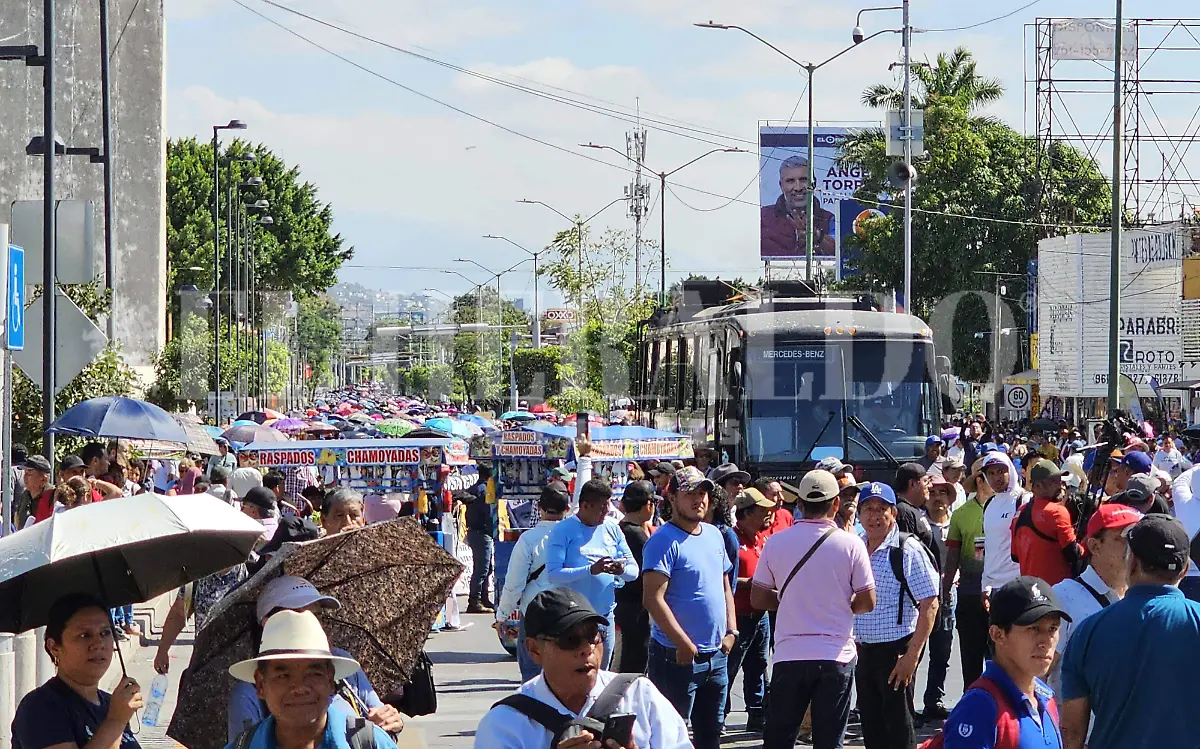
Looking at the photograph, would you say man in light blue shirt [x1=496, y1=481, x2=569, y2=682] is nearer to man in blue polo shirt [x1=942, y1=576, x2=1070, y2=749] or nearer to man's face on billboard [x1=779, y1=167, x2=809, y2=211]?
man in blue polo shirt [x1=942, y1=576, x2=1070, y2=749]

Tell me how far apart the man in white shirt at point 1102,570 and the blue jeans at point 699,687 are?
217 centimetres

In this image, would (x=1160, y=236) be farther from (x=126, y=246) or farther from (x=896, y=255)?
(x=126, y=246)

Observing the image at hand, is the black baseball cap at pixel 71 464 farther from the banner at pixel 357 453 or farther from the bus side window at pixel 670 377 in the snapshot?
the bus side window at pixel 670 377

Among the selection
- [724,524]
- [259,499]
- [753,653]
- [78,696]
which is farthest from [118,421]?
[78,696]

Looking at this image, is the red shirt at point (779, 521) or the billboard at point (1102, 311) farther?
the billboard at point (1102, 311)

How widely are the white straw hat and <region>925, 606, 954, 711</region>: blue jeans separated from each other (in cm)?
699

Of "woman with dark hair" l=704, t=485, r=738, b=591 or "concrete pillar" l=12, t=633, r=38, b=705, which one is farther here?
"woman with dark hair" l=704, t=485, r=738, b=591

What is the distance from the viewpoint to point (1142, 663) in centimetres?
555

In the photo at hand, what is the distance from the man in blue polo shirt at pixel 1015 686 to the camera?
4910 millimetres

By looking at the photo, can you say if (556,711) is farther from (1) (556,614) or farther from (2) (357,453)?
(2) (357,453)

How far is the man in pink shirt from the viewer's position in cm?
791

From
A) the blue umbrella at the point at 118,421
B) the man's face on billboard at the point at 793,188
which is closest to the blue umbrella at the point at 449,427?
the blue umbrella at the point at 118,421

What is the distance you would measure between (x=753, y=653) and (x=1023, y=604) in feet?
19.9

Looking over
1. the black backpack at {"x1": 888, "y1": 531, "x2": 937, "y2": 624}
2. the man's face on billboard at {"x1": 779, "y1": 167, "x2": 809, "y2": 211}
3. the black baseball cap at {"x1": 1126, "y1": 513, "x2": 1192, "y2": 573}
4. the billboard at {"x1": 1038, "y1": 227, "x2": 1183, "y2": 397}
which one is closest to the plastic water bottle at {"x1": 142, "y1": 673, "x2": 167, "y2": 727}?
→ the black baseball cap at {"x1": 1126, "y1": 513, "x2": 1192, "y2": 573}
